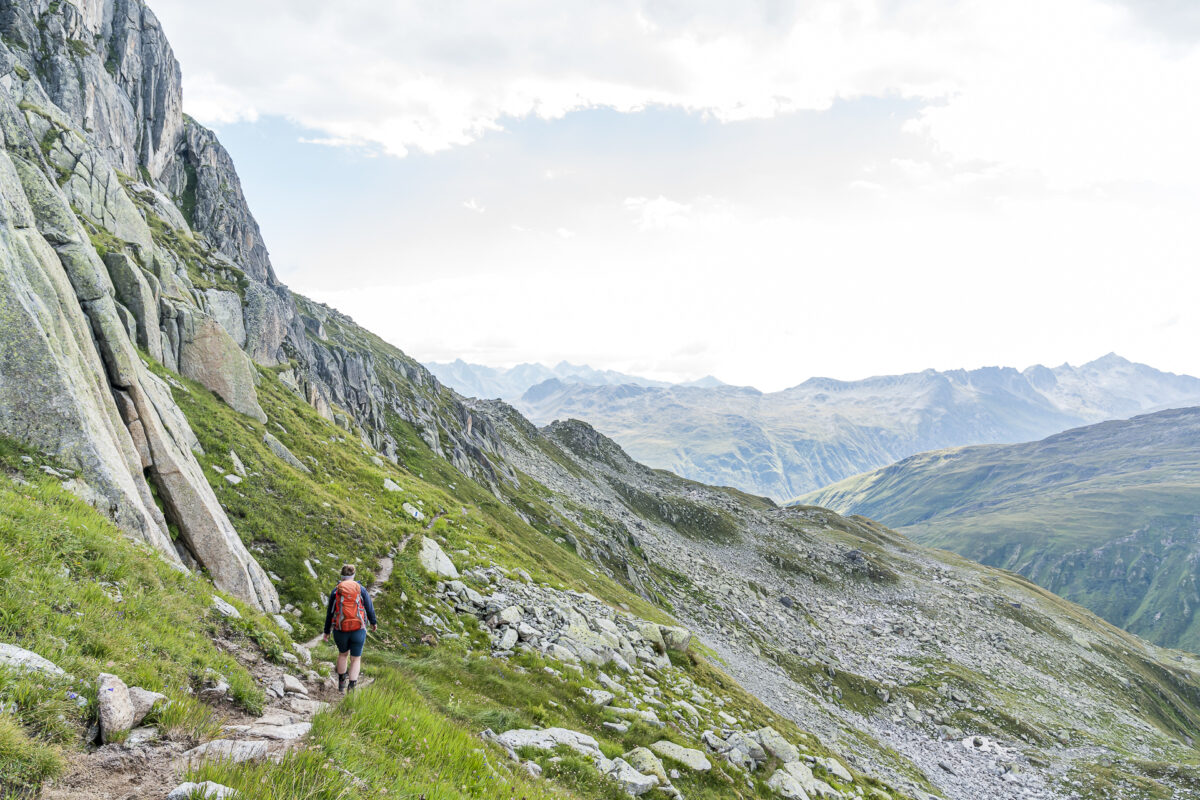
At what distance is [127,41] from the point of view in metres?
89.3

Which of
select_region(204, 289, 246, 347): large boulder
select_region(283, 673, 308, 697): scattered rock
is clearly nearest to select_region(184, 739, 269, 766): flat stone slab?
select_region(283, 673, 308, 697): scattered rock

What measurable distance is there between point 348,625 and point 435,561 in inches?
527

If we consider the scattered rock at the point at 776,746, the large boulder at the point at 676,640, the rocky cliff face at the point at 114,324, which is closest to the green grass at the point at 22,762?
the rocky cliff face at the point at 114,324

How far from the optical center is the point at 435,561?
26.2 m

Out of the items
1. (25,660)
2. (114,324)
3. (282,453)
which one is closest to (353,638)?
(25,660)

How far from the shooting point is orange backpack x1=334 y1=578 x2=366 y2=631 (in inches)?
519

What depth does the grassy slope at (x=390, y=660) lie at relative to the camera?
745 centimetres

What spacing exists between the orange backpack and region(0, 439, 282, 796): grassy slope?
1.53 meters

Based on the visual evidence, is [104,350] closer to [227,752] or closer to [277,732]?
[277,732]

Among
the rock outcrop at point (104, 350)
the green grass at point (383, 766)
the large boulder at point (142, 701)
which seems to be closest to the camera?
the green grass at point (383, 766)

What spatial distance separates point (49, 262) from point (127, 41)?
113 meters

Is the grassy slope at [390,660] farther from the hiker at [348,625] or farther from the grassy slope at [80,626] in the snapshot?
the grassy slope at [80,626]

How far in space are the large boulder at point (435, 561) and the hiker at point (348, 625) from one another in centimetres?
1138

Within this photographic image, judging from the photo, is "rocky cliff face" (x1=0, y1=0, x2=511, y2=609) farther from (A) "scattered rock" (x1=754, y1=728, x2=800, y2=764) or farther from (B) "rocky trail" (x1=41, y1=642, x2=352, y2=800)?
(A) "scattered rock" (x1=754, y1=728, x2=800, y2=764)
